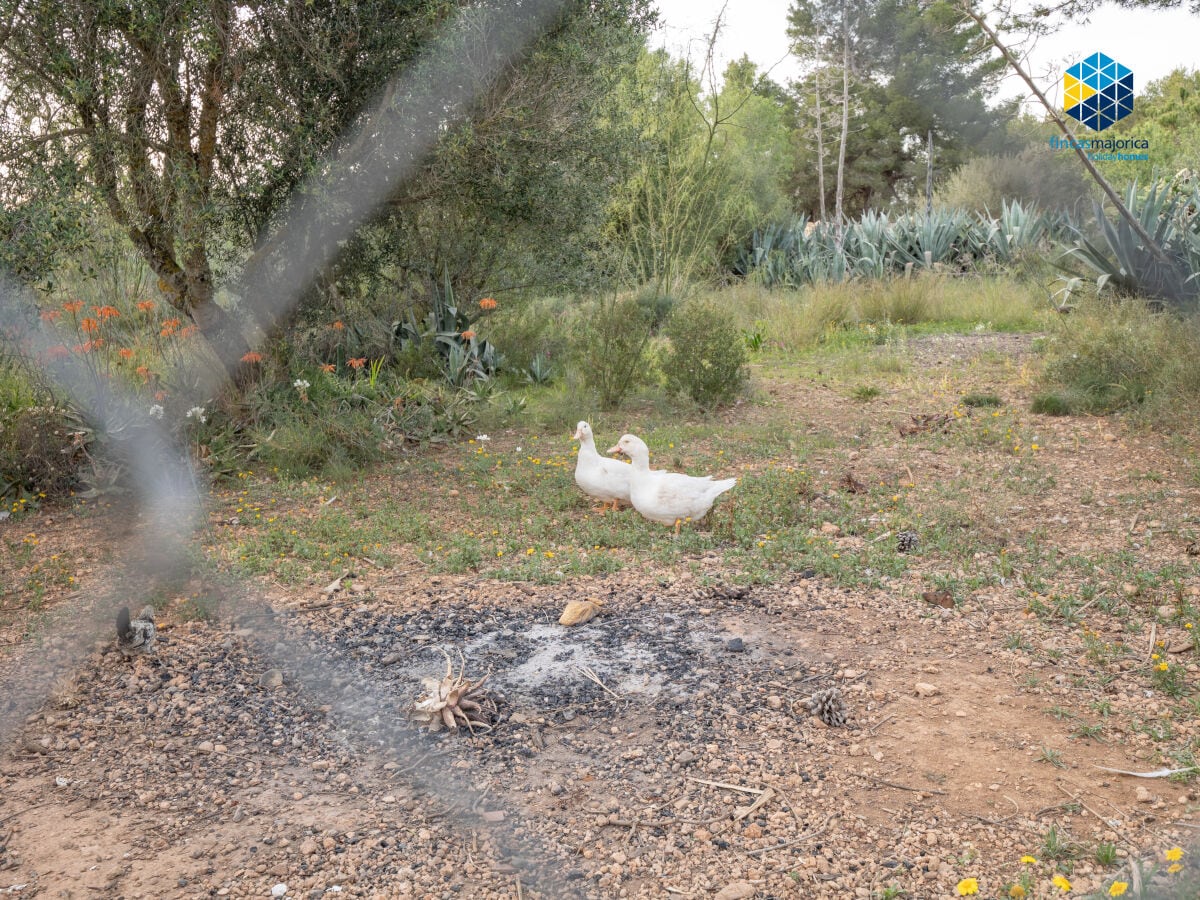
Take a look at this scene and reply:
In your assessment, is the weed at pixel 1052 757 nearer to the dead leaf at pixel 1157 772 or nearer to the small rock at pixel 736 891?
the dead leaf at pixel 1157 772

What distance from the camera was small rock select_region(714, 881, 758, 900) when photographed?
7.46 feet

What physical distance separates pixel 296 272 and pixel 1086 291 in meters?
7.02

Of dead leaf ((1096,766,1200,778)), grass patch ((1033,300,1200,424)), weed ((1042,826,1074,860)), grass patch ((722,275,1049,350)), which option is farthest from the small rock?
grass patch ((722,275,1049,350))

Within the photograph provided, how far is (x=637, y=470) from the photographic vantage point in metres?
4.93

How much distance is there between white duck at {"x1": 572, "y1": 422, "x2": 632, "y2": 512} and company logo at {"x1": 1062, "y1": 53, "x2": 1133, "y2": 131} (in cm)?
710

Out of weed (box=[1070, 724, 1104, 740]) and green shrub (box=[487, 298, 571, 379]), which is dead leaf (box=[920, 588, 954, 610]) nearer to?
weed (box=[1070, 724, 1104, 740])

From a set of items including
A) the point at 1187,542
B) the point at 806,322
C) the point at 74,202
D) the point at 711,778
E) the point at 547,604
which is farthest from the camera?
the point at 806,322

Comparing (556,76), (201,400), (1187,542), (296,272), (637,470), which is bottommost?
(1187,542)

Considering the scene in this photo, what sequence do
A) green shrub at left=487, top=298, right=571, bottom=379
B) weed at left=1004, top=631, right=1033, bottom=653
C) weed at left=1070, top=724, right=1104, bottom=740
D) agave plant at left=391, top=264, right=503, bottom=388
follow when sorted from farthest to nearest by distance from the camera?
green shrub at left=487, top=298, right=571, bottom=379
agave plant at left=391, top=264, right=503, bottom=388
weed at left=1004, top=631, right=1033, bottom=653
weed at left=1070, top=724, right=1104, bottom=740

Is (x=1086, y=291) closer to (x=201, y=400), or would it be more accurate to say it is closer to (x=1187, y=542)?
(x=1187, y=542)

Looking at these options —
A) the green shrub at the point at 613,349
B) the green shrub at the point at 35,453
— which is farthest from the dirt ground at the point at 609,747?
the green shrub at the point at 613,349

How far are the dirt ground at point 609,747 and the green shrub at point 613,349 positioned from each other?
355 centimetres

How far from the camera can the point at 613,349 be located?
7695mm

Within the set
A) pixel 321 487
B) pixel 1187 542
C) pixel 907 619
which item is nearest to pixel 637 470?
pixel 907 619
